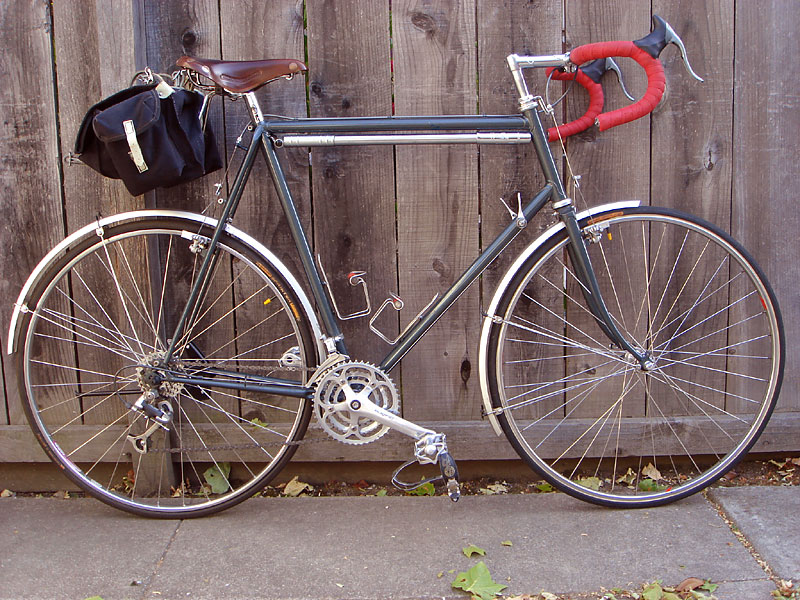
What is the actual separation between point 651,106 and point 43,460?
244 cm

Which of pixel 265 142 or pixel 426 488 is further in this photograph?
pixel 426 488

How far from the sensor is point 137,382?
245 cm

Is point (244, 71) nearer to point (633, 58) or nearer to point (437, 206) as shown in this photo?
point (437, 206)

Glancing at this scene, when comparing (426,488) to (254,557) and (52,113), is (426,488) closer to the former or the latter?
(254,557)

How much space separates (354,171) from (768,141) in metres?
1.45

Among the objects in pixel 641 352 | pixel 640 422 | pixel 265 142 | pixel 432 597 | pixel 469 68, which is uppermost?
pixel 469 68

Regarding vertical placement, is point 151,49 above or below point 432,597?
above

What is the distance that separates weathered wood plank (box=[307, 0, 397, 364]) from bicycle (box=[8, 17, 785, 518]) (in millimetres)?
80

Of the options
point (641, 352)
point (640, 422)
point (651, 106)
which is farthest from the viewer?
point (640, 422)

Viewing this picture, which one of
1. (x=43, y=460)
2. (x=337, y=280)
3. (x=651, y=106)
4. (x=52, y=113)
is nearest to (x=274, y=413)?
(x=337, y=280)

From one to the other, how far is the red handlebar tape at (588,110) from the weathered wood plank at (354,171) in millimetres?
558

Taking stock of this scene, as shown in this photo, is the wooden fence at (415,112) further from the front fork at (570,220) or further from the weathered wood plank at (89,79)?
the front fork at (570,220)

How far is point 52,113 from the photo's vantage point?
8.39ft

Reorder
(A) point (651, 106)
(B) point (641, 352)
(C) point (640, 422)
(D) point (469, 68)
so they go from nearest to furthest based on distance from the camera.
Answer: (A) point (651, 106) < (B) point (641, 352) < (D) point (469, 68) < (C) point (640, 422)
